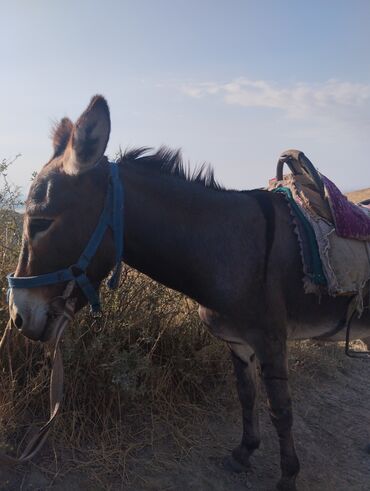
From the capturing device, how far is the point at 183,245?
7.86 ft

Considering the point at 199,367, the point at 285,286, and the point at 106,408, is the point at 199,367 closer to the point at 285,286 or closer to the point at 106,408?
the point at 106,408

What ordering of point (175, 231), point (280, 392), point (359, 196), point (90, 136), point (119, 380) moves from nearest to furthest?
1. point (90, 136)
2. point (175, 231)
3. point (280, 392)
4. point (119, 380)
5. point (359, 196)

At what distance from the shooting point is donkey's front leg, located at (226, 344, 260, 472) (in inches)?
120

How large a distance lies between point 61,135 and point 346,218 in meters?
1.82

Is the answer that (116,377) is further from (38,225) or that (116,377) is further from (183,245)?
→ (38,225)

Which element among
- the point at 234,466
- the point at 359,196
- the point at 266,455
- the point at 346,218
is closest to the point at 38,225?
the point at 346,218

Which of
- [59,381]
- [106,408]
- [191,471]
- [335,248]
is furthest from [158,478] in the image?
[335,248]

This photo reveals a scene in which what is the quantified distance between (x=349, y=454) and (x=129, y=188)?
2936 mm

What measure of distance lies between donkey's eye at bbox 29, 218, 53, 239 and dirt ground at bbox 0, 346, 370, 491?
1668 mm

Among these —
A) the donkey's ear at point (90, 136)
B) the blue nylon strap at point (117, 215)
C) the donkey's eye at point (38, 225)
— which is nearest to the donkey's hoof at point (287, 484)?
the blue nylon strap at point (117, 215)

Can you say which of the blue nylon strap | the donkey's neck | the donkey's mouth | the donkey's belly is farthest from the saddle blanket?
the donkey's mouth

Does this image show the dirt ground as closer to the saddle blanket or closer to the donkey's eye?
the saddle blanket

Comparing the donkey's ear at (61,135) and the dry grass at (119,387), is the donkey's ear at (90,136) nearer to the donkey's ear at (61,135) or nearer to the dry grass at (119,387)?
the donkey's ear at (61,135)

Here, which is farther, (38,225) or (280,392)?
(280,392)
